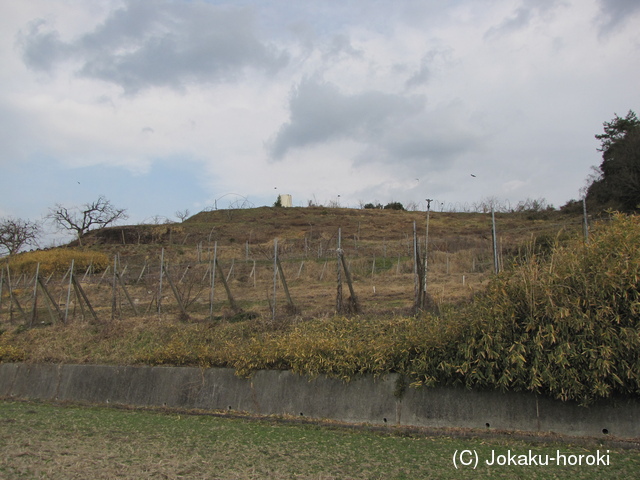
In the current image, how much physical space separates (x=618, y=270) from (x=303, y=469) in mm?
4617

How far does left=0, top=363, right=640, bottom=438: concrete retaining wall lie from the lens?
7.57m

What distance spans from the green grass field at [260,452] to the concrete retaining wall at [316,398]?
1.20 ft

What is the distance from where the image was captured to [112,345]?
47.6ft

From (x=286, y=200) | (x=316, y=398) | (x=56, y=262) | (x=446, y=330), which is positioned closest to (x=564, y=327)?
(x=446, y=330)

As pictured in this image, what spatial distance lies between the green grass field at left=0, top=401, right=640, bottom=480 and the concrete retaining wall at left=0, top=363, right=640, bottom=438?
366mm

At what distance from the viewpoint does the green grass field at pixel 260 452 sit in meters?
6.22

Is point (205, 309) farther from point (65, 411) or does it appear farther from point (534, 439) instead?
point (534, 439)

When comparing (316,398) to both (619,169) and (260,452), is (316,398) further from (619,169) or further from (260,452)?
(619,169)

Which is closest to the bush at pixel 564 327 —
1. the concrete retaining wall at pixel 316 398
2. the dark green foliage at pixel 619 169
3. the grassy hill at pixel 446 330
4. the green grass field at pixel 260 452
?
the grassy hill at pixel 446 330

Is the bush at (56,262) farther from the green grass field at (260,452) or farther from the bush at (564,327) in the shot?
the bush at (564,327)

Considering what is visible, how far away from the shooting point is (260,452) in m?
7.25

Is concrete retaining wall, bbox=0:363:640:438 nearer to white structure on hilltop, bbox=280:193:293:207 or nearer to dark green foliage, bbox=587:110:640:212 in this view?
dark green foliage, bbox=587:110:640:212

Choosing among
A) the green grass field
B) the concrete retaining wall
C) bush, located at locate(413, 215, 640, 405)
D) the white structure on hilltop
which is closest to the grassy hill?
bush, located at locate(413, 215, 640, 405)

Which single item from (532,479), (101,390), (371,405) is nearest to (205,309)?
(101,390)
